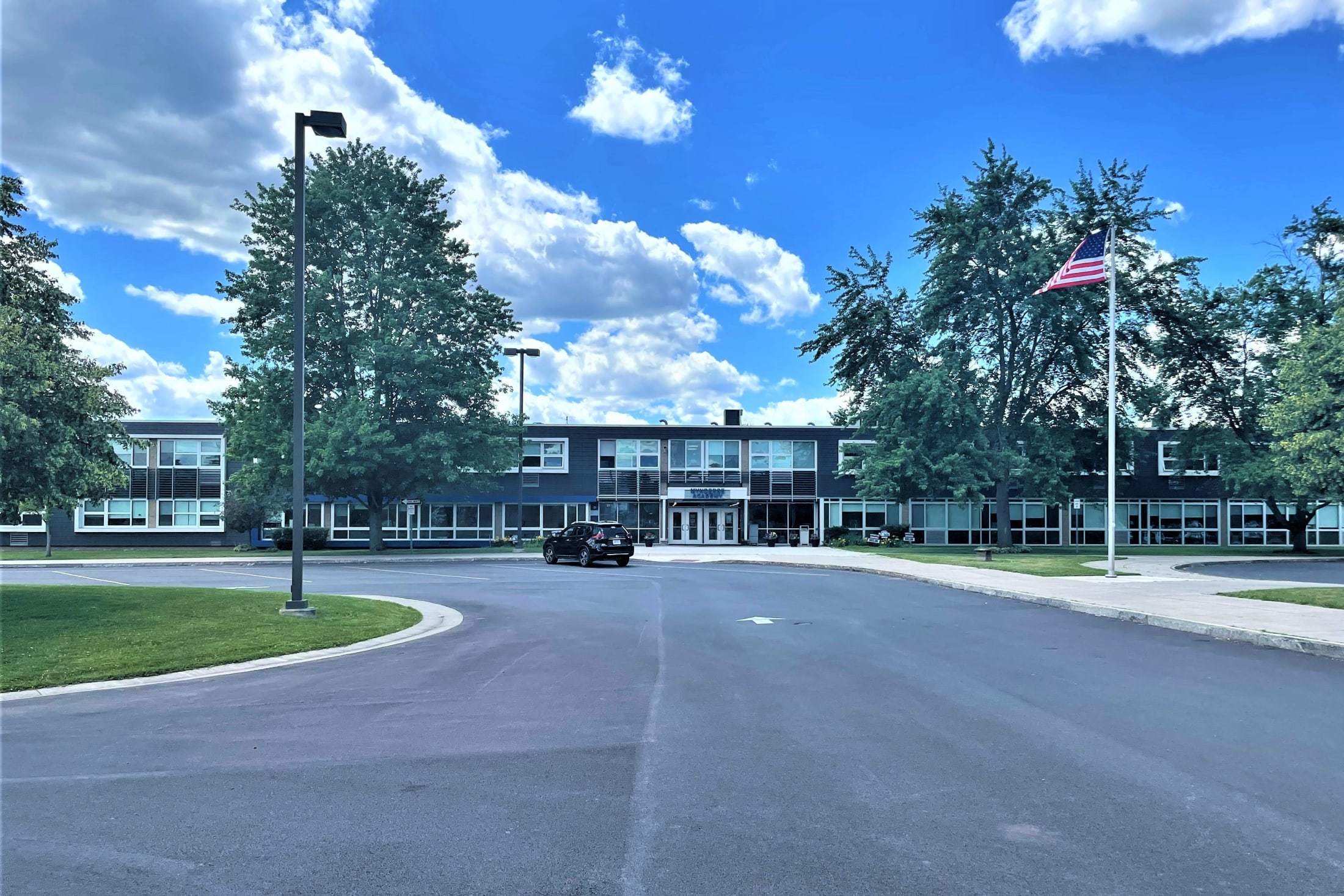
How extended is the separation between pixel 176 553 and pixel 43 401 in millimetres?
33682

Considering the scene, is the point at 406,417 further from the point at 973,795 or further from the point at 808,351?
the point at 973,795

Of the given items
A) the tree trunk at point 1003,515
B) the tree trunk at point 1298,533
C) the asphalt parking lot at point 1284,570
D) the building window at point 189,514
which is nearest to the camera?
the asphalt parking lot at point 1284,570

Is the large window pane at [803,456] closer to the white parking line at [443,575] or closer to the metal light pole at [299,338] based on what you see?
the white parking line at [443,575]

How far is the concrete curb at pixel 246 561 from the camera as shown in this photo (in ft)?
103

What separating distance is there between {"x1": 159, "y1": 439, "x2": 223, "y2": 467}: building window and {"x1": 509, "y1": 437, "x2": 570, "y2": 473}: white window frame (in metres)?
18.9

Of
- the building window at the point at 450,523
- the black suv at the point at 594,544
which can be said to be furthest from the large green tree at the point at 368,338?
the building window at the point at 450,523

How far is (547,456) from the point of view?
5175 cm

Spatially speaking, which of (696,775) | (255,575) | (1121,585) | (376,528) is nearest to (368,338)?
(376,528)

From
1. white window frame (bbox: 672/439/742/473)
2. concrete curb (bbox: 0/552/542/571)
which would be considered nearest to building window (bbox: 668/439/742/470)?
white window frame (bbox: 672/439/742/473)

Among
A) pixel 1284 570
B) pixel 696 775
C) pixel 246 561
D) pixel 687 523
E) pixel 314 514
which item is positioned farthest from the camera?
pixel 687 523

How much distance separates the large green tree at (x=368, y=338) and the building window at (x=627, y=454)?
42.8ft

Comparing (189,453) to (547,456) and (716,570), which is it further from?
(716,570)

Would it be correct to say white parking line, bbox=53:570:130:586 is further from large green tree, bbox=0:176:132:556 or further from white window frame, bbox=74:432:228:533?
white window frame, bbox=74:432:228:533

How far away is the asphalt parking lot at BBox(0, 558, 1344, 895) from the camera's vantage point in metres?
4.04
